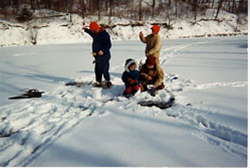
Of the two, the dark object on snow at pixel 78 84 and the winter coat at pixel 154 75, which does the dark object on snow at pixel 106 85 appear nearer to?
the dark object on snow at pixel 78 84

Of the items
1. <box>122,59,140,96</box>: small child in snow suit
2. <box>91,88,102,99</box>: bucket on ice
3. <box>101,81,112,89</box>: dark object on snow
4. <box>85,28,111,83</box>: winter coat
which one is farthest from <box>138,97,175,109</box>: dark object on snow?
<box>85,28,111,83</box>: winter coat

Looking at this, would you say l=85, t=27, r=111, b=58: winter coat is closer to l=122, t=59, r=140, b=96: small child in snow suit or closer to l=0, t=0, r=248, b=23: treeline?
l=122, t=59, r=140, b=96: small child in snow suit

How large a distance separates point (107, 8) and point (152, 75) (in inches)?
1071

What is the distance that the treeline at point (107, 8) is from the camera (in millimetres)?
21938

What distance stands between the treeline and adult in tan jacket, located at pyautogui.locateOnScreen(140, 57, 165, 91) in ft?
73.5

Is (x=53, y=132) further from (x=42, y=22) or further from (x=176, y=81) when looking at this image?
(x=42, y=22)

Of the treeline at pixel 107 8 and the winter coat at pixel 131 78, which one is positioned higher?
the treeline at pixel 107 8

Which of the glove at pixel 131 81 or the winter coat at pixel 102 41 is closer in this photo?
the glove at pixel 131 81

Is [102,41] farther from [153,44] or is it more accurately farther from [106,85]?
[153,44]

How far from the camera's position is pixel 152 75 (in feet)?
11.1

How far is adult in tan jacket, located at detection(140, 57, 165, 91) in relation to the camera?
330cm

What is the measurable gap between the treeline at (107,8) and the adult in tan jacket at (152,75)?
22.4 m

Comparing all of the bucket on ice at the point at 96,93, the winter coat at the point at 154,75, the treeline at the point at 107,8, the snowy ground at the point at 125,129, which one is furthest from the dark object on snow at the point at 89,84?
the treeline at the point at 107,8

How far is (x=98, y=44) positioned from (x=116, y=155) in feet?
8.63
